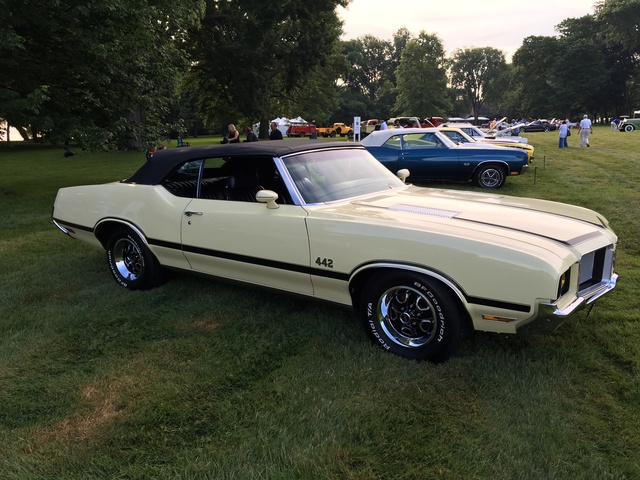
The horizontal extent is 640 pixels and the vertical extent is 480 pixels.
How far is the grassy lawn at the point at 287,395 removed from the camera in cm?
236

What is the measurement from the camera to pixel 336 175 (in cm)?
411

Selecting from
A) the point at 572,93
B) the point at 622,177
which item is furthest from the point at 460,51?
the point at 622,177

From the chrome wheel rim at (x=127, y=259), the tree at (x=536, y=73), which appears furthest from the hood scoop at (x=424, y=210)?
the tree at (x=536, y=73)

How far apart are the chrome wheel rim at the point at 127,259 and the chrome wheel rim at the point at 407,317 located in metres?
2.76

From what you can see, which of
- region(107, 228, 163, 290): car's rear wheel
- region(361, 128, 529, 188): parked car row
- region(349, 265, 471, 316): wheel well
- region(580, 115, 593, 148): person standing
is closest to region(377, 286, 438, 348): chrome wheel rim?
region(349, 265, 471, 316): wheel well

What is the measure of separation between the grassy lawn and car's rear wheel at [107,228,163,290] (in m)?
0.17

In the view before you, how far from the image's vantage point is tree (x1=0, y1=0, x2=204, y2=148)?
9.66 m

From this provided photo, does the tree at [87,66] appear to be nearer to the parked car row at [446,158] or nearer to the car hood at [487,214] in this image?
the parked car row at [446,158]

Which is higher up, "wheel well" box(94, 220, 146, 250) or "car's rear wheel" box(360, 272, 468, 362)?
"wheel well" box(94, 220, 146, 250)

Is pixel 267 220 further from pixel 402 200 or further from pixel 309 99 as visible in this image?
pixel 309 99

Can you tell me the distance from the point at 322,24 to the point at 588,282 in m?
29.5

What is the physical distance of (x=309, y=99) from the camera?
48.7m

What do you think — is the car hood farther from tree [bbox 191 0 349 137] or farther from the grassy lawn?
tree [bbox 191 0 349 137]

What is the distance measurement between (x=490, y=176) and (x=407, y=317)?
338 inches
